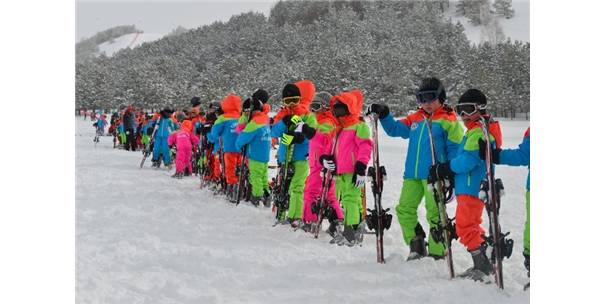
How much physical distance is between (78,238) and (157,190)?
4.78 metres

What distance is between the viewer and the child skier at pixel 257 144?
9.12 m

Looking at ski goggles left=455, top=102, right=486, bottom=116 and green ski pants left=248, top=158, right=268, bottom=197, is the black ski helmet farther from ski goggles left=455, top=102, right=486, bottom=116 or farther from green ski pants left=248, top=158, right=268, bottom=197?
green ski pants left=248, top=158, right=268, bottom=197

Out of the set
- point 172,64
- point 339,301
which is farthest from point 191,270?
point 172,64

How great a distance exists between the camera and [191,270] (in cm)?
515

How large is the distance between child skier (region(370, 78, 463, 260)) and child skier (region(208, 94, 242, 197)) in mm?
4854

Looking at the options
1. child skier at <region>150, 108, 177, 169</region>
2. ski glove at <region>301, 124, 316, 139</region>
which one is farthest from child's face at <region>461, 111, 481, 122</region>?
child skier at <region>150, 108, 177, 169</region>

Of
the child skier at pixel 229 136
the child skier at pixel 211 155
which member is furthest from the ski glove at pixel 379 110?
the child skier at pixel 211 155

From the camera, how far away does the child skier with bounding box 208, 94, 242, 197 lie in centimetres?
1022

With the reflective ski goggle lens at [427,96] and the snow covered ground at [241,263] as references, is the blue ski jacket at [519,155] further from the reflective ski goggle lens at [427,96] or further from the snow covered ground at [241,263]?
the reflective ski goggle lens at [427,96]

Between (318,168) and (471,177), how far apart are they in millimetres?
2524

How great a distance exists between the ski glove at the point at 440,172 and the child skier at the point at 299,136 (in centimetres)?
248
